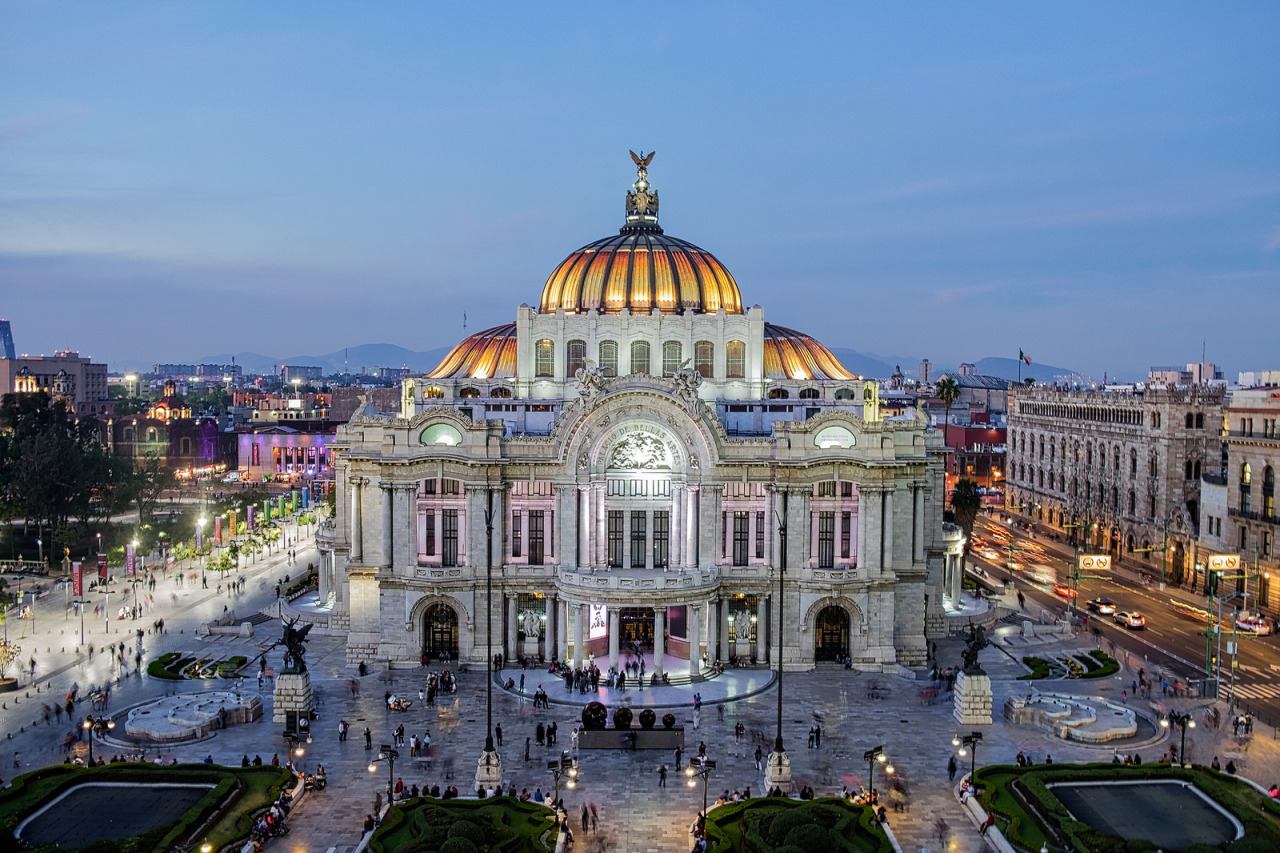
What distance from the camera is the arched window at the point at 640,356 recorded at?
283 feet

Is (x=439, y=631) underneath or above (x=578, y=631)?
underneath

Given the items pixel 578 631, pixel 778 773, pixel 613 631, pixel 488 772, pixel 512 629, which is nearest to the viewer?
pixel 488 772

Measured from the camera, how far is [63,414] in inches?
5989

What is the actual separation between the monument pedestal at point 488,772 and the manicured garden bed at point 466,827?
331cm

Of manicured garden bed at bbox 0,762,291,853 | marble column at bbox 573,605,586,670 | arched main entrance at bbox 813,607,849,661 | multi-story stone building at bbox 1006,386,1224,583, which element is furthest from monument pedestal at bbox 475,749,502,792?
multi-story stone building at bbox 1006,386,1224,583

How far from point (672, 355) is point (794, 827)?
1877 inches

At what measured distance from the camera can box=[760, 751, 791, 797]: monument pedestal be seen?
5297cm

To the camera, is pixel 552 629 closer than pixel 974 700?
No

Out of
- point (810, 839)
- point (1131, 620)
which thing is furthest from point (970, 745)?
point (1131, 620)

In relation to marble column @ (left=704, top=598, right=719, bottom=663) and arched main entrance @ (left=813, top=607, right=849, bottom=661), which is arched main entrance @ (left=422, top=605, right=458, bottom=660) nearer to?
marble column @ (left=704, top=598, right=719, bottom=663)

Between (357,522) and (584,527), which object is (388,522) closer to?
(357,522)

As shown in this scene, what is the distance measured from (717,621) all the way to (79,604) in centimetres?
5425

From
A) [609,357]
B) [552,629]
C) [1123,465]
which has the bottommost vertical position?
[552,629]

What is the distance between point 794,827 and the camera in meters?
44.0
